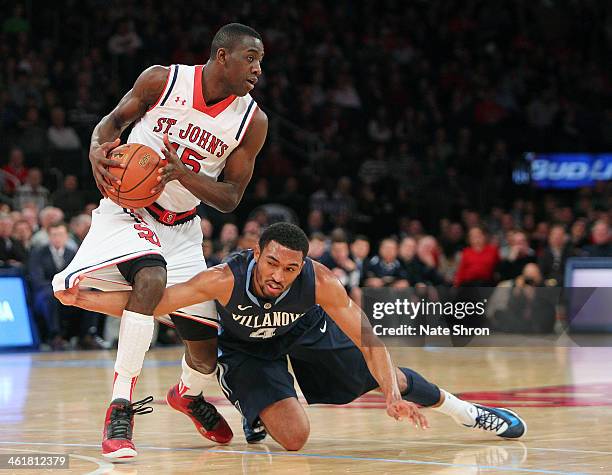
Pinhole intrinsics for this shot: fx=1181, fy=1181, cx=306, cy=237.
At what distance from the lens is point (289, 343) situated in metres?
6.37

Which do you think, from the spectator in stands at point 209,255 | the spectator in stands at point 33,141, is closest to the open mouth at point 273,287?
the spectator in stands at point 209,255

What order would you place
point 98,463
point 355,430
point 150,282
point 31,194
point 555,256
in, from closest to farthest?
1. point 98,463
2. point 150,282
3. point 355,430
4. point 31,194
5. point 555,256

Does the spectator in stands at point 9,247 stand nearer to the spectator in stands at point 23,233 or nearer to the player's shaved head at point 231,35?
the spectator in stands at point 23,233

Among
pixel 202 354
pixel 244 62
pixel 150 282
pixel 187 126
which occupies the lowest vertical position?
pixel 202 354

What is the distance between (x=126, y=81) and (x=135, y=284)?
39.2ft

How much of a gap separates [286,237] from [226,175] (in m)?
0.94

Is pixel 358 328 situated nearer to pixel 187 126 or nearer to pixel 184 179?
pixel 184 179

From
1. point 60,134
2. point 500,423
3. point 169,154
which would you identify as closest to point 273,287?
point 169,154

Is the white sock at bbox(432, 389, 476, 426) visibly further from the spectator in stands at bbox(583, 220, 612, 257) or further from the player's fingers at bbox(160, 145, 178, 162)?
the spectator in stands at bbox(583, 220, 612, 257)

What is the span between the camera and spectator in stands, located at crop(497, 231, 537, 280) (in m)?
14.7

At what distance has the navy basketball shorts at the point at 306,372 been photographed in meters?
6.23

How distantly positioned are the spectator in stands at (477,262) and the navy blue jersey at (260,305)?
8817 millimetres

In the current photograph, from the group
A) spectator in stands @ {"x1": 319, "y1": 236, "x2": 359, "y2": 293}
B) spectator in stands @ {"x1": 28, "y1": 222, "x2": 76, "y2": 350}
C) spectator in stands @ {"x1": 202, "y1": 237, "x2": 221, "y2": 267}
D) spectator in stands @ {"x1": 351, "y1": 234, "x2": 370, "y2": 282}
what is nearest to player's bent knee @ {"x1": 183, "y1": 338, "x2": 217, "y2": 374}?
spectator in stands @ {"x1": 28, "y1": 222, "x2": 76, "y2": 350}

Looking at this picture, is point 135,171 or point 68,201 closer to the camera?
point 135,171
